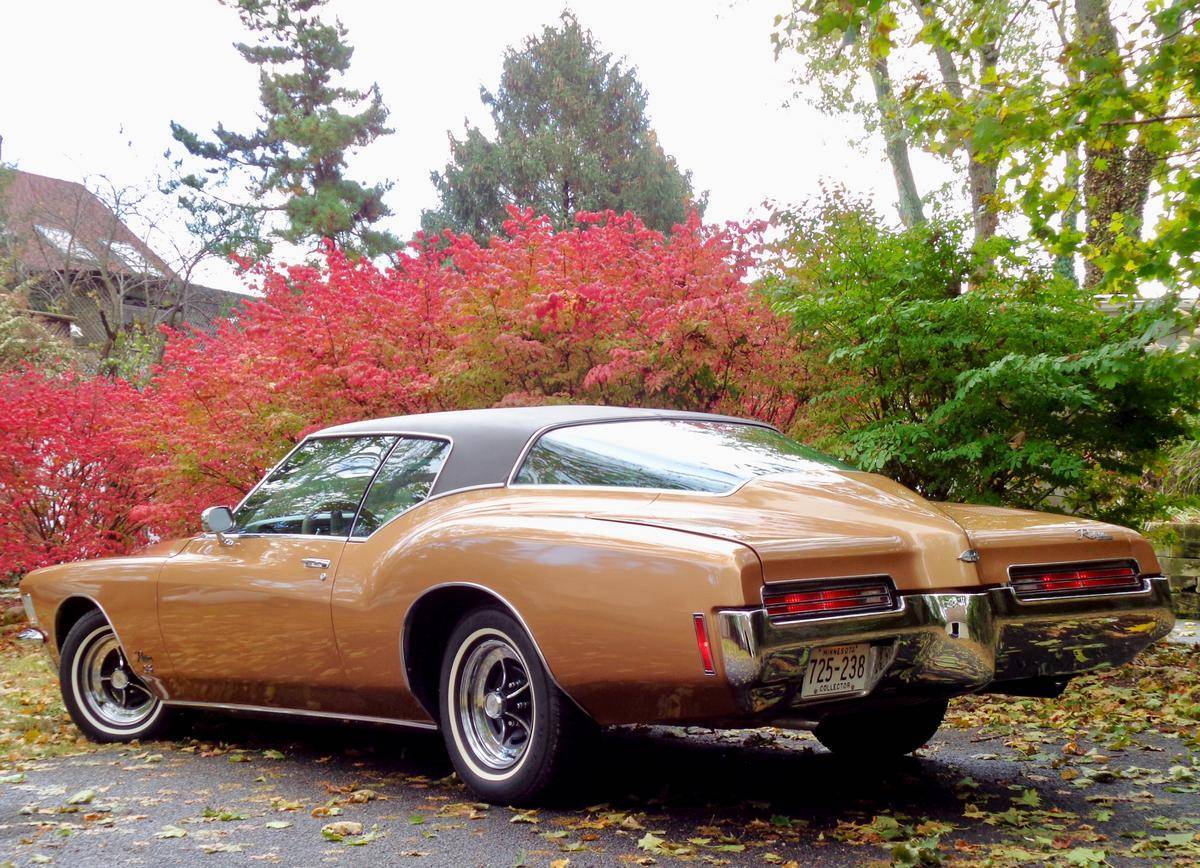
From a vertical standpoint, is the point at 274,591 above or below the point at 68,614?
above

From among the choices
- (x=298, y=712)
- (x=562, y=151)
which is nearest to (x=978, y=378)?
(x=298, y=712)

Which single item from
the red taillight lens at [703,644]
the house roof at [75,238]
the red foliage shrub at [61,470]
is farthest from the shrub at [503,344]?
the house roof at [75,238]

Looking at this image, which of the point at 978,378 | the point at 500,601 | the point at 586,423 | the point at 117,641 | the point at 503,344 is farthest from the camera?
the point at 503,344

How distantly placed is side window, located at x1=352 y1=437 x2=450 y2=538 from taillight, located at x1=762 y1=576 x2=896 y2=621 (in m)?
1.80

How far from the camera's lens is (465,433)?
16.6ft

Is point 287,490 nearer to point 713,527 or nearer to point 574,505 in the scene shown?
point 574,505

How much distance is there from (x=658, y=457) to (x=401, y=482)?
45.8 inches

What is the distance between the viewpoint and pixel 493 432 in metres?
4.97

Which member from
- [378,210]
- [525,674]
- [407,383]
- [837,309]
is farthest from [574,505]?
[378,210]

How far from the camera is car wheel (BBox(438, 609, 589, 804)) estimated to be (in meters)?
4.19

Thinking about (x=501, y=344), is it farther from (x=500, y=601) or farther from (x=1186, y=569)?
(x=1186, y=569)

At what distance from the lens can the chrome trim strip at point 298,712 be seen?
4785mm

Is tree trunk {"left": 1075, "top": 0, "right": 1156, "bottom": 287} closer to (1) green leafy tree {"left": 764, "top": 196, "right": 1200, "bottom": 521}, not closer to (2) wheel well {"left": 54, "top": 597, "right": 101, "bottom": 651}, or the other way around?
(1) green leafy tree {"left": 764, "top": 196, "right": 1200, "bottom": 521}

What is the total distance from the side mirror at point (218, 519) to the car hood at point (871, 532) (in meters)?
2.15
